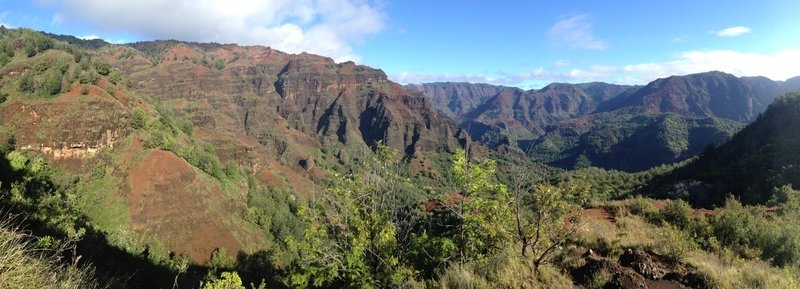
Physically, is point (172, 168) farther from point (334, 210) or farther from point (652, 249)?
point (652, 249)

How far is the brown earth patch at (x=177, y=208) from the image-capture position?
138 ft

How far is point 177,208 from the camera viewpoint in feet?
146

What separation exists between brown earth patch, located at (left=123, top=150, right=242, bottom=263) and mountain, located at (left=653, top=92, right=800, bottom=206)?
53.3 metres

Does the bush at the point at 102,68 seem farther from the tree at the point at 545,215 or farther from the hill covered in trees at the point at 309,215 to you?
the tree at the point at 545,215

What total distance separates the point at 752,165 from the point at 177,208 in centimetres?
6860

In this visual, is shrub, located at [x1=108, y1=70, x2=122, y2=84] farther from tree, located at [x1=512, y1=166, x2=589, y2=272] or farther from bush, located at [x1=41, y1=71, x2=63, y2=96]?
tree, located at [x1=512, y1=166, x2=589, y2=272]

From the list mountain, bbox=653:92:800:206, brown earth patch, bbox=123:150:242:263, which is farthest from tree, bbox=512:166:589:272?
mountain, bbox=653:92:800:206

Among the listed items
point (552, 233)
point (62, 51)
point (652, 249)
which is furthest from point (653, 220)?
point (62, 51)

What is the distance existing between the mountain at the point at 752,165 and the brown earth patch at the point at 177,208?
53335mm

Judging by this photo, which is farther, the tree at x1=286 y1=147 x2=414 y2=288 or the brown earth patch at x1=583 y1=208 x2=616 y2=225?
the brown earth patch at x1=583 y1=208 x2=616 y2=225

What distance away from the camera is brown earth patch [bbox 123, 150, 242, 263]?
41938 mm

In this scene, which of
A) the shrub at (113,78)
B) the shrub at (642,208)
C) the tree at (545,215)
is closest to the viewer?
the tree at (545,215)

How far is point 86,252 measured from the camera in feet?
91.7

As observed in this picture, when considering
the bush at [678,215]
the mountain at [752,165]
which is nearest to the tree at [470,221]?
the bush at [678,215]
